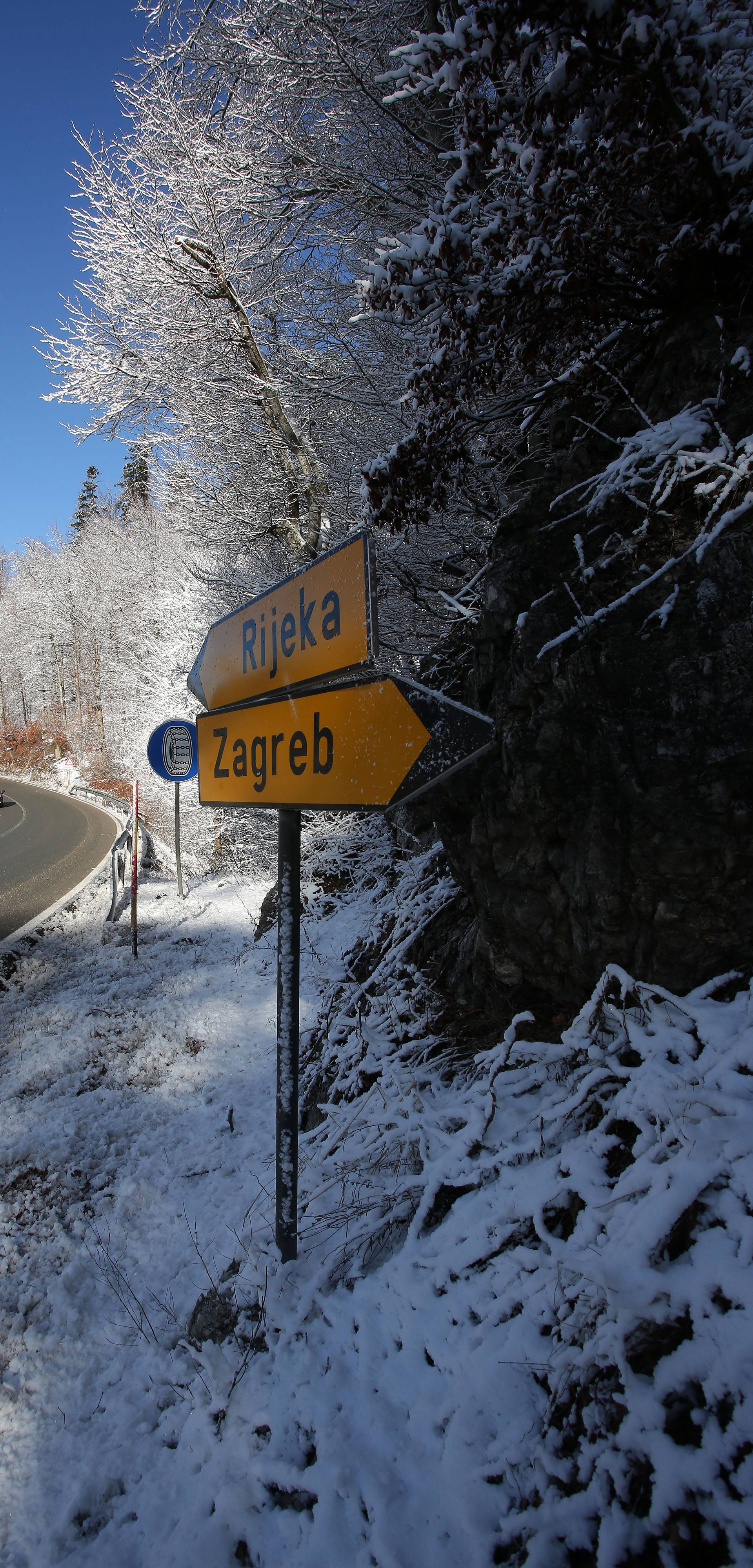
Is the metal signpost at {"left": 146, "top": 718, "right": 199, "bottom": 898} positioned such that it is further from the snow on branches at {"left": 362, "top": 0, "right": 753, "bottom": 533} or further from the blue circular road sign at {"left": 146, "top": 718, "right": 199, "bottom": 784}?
the snow on branches at {"left": 362, "top": 0, "right": 753, "bottom": 533}

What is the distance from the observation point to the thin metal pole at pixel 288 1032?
2.30 meters

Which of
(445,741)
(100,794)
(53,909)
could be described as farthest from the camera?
(100,794)

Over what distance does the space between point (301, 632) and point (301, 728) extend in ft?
1.04

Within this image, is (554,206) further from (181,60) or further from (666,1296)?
(181,60)

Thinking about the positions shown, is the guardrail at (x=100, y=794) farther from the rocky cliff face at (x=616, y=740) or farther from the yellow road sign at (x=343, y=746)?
the rocky cliff face at (x=616, y=740)

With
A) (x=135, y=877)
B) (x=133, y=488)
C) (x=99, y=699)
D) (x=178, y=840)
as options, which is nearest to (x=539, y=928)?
(x=135, y=877)

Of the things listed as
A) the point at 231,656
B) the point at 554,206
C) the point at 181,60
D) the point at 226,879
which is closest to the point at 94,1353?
the point at 231,656

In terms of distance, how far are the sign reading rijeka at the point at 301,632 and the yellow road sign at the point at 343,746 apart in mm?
82

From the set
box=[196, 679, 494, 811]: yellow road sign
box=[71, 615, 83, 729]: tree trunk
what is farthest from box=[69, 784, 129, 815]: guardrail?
box=[196, 679, 494, 811]: yellow road sign

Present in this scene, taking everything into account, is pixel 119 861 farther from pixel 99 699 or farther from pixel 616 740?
pixel 99 699

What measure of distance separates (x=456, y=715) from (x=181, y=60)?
657 centimetres

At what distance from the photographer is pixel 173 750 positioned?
7863 mm

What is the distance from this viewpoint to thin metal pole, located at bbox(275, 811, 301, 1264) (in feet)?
7.55

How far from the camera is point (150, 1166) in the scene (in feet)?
12.4
